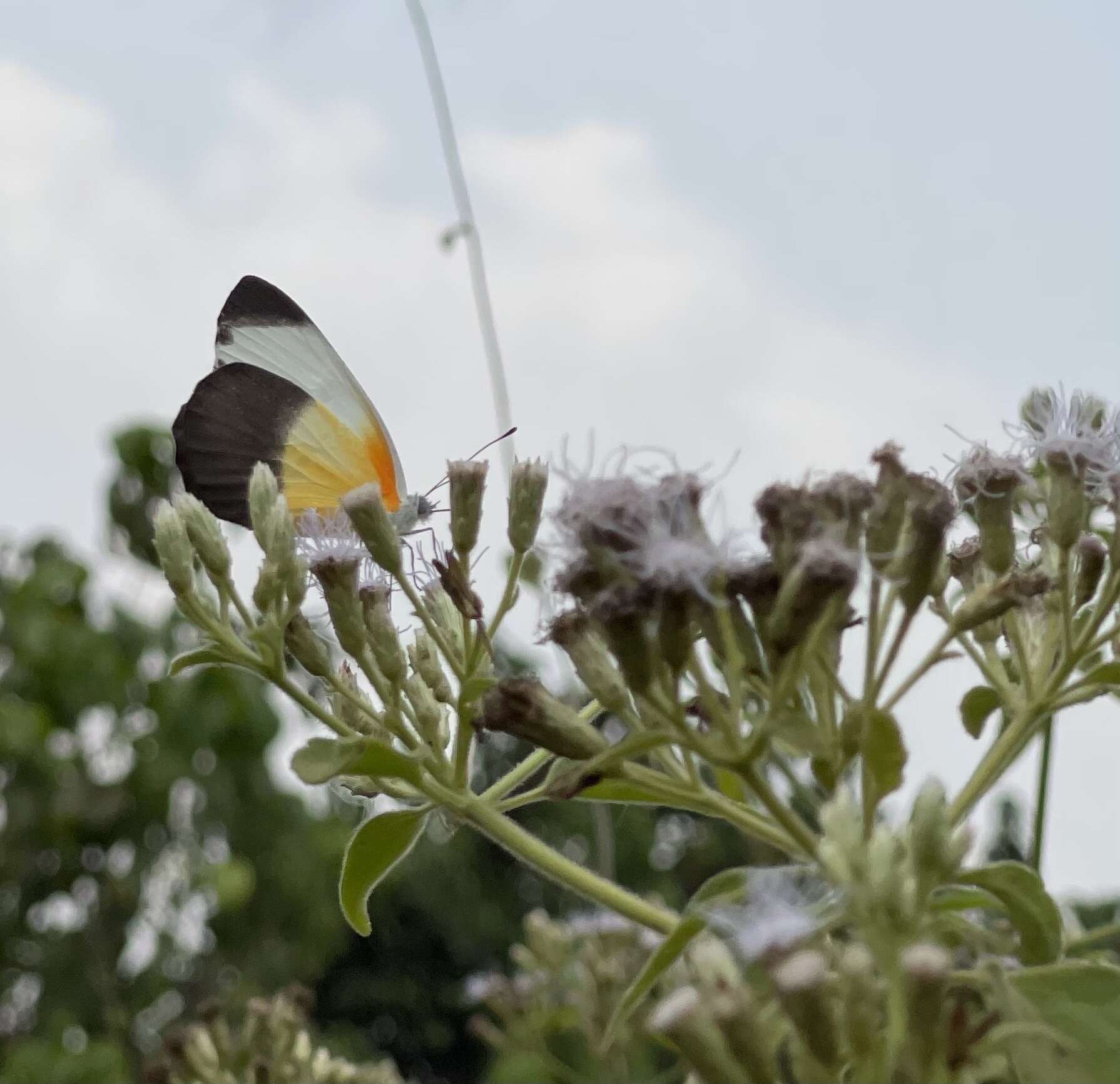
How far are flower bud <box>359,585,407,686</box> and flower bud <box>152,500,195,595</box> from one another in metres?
0.24

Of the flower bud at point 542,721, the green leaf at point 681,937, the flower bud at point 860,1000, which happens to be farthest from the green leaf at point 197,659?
the flower bud at point 860,1000

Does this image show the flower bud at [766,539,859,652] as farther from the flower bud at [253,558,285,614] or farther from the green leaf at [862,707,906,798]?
the flower bud at [253,558,285,614]

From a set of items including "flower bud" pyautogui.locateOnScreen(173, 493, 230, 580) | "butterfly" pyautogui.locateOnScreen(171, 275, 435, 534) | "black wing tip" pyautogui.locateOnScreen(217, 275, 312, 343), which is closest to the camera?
"flower bud" pyautogui.locateOnScreen(173, 493, 230, 580)

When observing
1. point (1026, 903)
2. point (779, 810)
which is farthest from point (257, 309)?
point (1026, 903)

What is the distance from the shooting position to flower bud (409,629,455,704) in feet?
5.76

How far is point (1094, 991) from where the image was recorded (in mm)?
1223

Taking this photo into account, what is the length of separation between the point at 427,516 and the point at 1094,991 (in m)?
1.46

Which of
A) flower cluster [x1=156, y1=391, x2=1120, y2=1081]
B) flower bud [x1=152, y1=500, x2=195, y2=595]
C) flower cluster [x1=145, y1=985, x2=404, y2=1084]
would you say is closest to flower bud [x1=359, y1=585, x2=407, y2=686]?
flower cluster [x1=156, y1=391, x2=1120, y2=1081]

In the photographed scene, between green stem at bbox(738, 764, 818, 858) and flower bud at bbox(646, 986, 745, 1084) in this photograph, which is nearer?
flower bud at bbox(646, 986, 745, 1084)

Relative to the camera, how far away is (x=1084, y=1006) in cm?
122

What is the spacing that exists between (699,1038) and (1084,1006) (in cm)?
33

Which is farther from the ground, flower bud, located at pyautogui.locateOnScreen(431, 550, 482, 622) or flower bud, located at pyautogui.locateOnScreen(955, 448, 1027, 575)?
flower bud, located at pyautogui.locateOnScreen(955, 448, 1027, 575)

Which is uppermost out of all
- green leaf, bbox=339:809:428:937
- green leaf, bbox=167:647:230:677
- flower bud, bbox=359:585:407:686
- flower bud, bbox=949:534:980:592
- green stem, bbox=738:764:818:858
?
flower bud, bbox=949:534:980:592

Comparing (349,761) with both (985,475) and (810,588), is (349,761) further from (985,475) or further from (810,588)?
(985,475)
